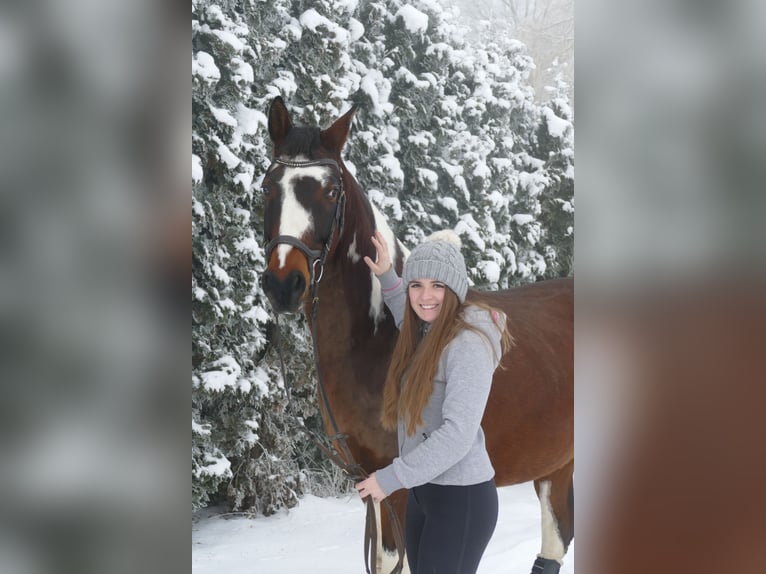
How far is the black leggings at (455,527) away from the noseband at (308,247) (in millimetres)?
754

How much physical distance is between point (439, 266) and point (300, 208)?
25.2 inches

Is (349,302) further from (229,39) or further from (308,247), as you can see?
(229,39)

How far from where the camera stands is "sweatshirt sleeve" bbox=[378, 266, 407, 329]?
1905 mm

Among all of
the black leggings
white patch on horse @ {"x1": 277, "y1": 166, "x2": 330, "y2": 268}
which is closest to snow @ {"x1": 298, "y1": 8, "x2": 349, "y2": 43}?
white patch on horse @ {"x1": 277, "y1": 166, "x2": 330, "y2": 268}

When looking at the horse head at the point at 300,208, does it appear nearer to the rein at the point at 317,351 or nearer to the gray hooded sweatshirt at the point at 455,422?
the rein at the point at 317,351

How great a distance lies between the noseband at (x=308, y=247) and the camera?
1.88 m

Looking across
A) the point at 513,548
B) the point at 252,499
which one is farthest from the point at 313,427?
the point at 513,548

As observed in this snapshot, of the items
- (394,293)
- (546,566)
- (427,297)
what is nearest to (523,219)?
(546,566)

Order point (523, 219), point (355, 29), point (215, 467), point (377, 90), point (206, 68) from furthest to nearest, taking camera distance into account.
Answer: point (523, 219) → point (377, 90) → point (355, 29) → point (215, 467) → point (206, 68)

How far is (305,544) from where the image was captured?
3.53m

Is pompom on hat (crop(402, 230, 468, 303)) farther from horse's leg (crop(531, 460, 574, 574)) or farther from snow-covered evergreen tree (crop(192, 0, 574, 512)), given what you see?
horse's leg (crop(531, 460, 574, 574))

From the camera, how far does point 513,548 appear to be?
3684mm
